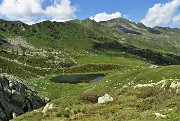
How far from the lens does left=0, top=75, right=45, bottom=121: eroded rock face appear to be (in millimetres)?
60041

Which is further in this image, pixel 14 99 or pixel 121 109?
pixel 14 99

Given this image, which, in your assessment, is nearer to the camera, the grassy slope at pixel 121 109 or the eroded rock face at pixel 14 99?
the grassy slope at pixel 121 109

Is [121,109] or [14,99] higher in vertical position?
[121,109]

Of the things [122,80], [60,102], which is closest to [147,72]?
[122,80]

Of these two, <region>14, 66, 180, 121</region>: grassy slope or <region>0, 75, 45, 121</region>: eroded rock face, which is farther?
<region>0, 75, 45, 121</region>: eroded rock face

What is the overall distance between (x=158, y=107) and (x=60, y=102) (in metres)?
16.0

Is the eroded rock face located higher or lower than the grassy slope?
lower

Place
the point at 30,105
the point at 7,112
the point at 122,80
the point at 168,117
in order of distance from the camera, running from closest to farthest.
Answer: the point at 168,117
the point at 7,112
the point at 30,105
the point at 122,80

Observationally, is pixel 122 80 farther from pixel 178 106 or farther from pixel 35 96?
pixel 178 106

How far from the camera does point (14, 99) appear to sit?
64062 millimetres

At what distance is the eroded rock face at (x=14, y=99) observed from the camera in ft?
197

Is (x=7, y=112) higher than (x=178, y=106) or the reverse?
the reverse

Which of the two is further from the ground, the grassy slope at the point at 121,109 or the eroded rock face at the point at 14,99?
the grassy slope at the point at 121,109

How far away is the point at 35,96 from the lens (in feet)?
236
